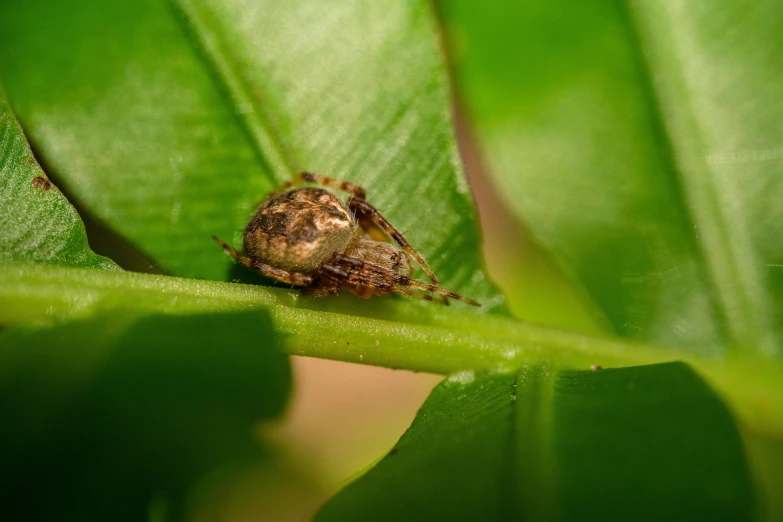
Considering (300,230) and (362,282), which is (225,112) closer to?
(300,230)

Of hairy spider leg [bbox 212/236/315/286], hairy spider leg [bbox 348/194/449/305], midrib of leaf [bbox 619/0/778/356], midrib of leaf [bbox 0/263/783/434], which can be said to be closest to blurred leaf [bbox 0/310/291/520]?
midrib of leaf [bbox 0/263/783/434]

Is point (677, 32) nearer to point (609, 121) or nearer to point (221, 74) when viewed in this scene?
point (609, 121)

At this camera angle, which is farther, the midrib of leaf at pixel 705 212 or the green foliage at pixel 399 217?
the midrib of leaf at pixel 705 212

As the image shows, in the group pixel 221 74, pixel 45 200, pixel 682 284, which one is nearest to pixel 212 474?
pixel 45 200

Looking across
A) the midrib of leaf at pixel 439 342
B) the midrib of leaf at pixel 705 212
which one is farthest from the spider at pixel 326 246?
the midrib of leaf at pixel 705 212

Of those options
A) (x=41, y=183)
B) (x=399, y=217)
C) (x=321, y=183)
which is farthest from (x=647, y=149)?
(x=41, y=183)

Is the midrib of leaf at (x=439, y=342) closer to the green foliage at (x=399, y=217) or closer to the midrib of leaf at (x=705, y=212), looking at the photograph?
the green foliage at (x=399, y=217)
